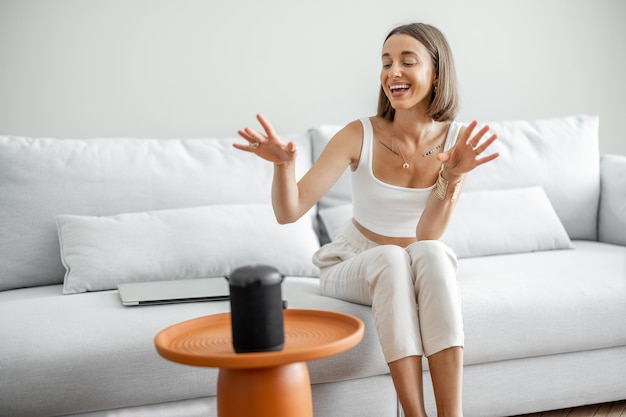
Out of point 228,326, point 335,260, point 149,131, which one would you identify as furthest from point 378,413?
point 149,131

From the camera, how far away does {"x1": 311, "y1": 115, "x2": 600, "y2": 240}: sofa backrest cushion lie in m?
2.92

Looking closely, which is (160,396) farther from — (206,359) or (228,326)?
(206,359)

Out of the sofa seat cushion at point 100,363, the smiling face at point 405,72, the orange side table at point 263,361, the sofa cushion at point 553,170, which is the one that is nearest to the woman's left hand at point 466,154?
the smiling face at point 405,72

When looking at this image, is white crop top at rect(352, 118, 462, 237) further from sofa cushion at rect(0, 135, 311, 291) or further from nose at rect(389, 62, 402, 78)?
sofa cushion at rect(0, 135, 311, 291)

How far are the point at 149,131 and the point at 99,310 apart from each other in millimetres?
1116

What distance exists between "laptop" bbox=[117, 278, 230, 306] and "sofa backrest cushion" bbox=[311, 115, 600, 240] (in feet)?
3.91

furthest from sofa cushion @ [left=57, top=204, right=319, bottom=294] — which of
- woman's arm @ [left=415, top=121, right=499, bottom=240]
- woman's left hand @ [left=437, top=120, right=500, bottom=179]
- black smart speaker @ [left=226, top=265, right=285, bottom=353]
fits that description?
black smart speaker @ [left=226, top=265, right=285, bottom=353]

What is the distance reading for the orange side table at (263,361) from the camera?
129cm

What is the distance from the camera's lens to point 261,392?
4.47 feet

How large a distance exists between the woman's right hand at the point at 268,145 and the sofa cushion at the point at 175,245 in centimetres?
65

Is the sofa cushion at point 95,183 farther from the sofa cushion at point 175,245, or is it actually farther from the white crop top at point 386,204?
the white crop top at point 386,204

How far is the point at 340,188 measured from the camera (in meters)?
2.76

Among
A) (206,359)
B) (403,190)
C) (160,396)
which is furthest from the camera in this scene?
(403,190)

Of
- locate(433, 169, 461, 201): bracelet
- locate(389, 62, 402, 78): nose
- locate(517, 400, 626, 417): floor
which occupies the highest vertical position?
locate(389, 62, 402, 78): nose
